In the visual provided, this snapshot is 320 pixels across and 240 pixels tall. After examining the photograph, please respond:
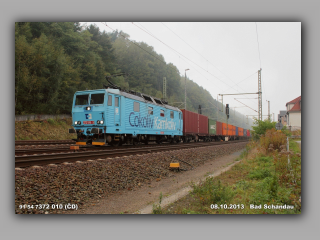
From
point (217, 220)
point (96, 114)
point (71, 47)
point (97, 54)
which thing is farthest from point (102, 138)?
point (97, 54)

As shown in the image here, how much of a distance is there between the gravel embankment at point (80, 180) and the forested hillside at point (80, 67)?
5.46 metres

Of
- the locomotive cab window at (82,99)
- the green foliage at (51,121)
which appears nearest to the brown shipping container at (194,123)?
the green foliage at (51,121)

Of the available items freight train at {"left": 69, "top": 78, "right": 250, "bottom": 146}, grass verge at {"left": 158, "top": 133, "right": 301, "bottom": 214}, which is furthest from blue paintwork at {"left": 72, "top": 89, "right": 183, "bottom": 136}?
grass verge at {"left": 158, "top": 133, "right": 301, "bottom": 214}

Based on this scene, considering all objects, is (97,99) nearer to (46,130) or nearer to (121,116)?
(121,116)

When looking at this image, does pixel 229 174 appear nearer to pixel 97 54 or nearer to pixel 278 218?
pixel 278 218

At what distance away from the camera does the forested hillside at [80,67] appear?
13508 millimetres

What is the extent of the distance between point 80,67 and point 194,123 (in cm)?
1638

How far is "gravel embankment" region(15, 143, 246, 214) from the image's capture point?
17.2 feet

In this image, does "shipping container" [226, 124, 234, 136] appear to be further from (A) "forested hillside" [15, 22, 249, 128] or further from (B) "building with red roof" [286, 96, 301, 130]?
(B) "building with red roof" [286, 96, 301, 130]

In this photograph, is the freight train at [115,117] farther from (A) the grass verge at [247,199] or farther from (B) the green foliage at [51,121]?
(A) the grass verge at [247,199]

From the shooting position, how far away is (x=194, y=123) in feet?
103

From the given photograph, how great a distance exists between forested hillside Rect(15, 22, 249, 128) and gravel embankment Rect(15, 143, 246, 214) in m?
5.46
